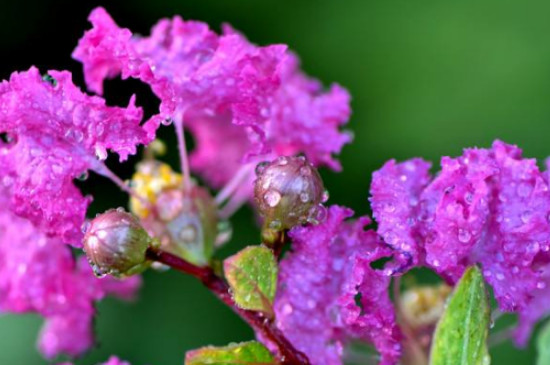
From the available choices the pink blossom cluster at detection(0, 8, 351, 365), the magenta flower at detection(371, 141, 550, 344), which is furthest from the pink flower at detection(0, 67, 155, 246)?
the magenta flower at detection(371, 141, 550, 344)

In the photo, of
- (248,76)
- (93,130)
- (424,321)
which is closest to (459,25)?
(424,321)

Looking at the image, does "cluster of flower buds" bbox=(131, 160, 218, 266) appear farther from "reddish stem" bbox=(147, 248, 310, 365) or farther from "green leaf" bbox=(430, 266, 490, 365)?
"green leaf" bbox=(430, 266, 490, 365)

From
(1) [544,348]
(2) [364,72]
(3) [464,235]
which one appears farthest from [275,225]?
(2) [364,72]

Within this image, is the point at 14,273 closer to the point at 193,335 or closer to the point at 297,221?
the point at 297,221

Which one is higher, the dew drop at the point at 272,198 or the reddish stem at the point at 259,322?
the dew drop at the point at 272,198

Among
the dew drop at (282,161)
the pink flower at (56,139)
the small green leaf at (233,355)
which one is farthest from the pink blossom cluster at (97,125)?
the small green leaf at (233,355)

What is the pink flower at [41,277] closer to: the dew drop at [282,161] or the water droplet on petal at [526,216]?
the dew drop at [282,161]
